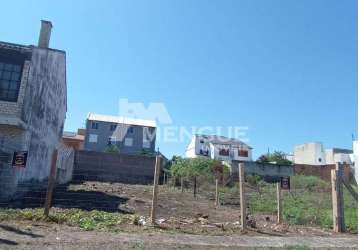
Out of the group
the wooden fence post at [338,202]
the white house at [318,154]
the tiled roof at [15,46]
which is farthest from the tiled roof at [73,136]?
the wooden fence post at [338,202]

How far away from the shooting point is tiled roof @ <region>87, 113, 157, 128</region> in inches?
2295

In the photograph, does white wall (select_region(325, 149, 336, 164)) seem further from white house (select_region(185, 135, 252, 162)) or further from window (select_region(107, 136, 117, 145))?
window (select_region(107, 136, 117, 145))

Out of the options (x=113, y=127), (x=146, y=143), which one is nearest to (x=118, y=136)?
(x=113, y=127)

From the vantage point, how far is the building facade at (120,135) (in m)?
57.4

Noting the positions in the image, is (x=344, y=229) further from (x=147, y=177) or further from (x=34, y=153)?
(x=147, y=177)

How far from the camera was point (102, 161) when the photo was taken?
3378cm

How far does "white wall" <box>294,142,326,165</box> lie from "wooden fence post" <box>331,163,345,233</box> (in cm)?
5692

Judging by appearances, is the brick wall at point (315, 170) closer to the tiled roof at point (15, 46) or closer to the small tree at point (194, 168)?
the small tree at point (194, 168)

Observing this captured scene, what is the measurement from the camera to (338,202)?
34.9 feet

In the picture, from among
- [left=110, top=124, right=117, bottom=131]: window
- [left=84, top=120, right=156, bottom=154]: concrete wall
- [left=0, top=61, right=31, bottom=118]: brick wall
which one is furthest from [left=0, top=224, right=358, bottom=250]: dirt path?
[left=110, top=124, right=117, bottom=131]: window

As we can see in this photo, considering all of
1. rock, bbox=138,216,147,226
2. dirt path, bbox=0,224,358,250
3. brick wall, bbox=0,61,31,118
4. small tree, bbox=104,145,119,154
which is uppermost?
small tree, bbox=104,145,119,154

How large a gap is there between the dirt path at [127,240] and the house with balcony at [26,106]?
388 centimetres

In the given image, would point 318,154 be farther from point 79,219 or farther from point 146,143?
point 79,219

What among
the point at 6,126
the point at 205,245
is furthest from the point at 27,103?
the point at 205,245
